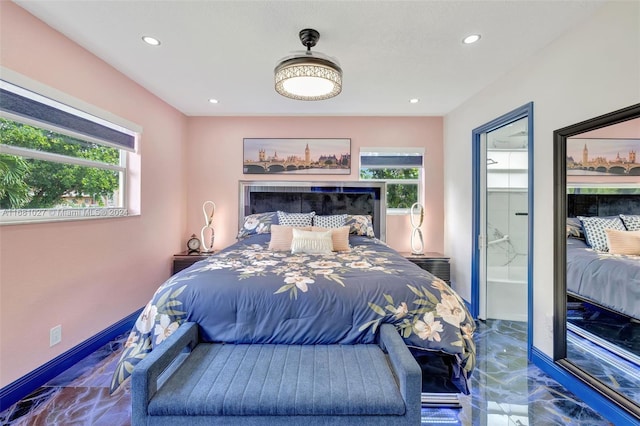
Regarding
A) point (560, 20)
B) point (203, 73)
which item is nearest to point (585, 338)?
point (560, 20)

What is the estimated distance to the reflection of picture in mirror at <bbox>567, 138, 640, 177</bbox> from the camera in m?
1.63

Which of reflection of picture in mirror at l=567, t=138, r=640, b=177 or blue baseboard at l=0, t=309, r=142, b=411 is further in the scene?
blue baseboard at l=0, t=309, r=142, b=411

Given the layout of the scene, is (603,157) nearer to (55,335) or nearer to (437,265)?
(437,265)

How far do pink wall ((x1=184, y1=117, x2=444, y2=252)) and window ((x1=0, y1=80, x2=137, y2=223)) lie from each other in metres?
1.18

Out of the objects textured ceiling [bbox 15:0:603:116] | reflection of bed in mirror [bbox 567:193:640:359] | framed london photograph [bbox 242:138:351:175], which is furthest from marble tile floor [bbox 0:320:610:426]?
framed london photograph [bbox 242:138:351:175]

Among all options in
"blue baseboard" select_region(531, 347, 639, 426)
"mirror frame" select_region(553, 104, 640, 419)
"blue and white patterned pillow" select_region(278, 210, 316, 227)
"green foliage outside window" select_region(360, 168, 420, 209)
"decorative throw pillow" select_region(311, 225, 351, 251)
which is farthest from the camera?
"green foliage outside window" select_region(360, 168, 420, 209)

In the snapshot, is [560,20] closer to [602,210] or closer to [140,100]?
[602,210]

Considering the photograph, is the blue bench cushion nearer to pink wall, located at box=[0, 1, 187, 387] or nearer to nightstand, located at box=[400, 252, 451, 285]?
pink wall, located at box=[0, 1, 187, 387]

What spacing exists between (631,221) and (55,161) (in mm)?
3834

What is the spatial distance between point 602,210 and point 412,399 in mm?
1674

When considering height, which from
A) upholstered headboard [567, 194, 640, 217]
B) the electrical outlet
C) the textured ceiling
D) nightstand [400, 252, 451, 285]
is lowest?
the electrical outlet

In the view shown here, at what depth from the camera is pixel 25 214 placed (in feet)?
6.29

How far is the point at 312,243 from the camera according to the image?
9.00 ft

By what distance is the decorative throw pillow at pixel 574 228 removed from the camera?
1.95 m
